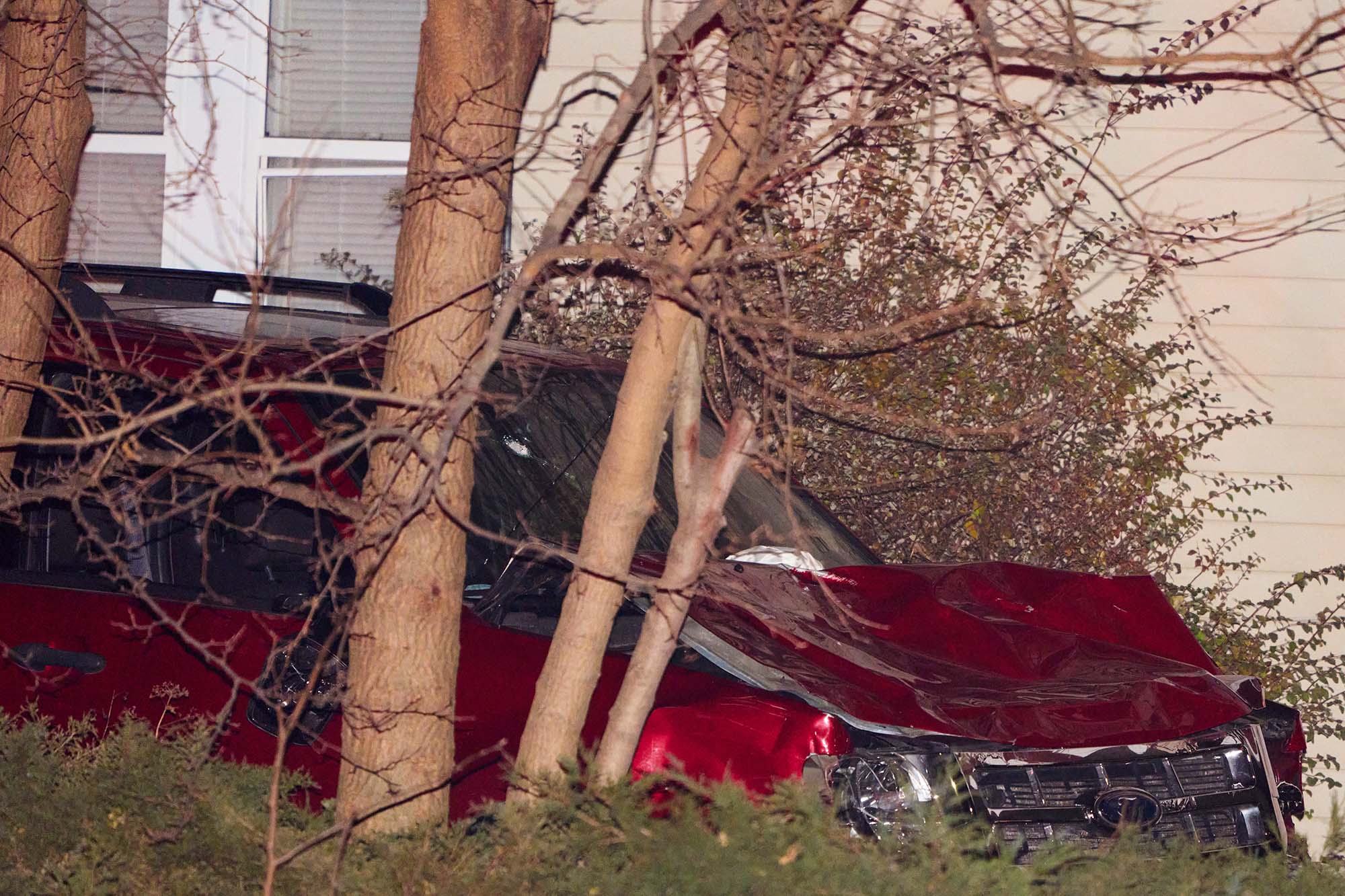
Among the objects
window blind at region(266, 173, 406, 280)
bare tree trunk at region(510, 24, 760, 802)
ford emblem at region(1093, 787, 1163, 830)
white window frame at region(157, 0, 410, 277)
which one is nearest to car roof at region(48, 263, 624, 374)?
bare tree trunk at region(510, 24, 760, 802)

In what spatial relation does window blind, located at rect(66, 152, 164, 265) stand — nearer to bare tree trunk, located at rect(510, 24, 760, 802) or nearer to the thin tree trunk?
bare tree trunk, located at rect(510, 24, 760, 802)

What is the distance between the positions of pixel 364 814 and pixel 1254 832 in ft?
7.50

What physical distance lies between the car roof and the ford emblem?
191cm

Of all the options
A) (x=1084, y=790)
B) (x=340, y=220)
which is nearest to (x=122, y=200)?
(x=340, y=220)

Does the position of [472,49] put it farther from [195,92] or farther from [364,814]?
[195,92]

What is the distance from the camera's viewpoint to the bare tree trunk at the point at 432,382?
338 centimetres

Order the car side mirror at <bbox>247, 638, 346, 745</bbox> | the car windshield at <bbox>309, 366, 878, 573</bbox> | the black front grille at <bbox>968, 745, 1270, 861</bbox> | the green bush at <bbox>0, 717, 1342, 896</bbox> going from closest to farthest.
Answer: the green bush at <bbox>0, 717, 1342, 896</bbox> < the black front grille at <bbox>968, 745, 1270, 861</bbox> < the car side mirror at <bbox>247, 638, 346, 745</bbox> < the car windshield at <bbox>309, 366, 878, 573</bbox>

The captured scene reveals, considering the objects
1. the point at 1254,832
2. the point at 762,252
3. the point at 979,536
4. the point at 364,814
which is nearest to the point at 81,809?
the point at 364,814

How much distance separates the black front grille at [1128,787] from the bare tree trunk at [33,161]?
2919 mm

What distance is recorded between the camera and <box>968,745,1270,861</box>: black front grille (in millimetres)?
3463

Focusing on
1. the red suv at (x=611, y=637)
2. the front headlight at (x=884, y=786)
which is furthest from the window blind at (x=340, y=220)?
the front headlight at (x=884, y=786)

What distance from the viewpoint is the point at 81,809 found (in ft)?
10.6

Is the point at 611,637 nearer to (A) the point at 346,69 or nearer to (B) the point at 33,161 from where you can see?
(B) the point at 33,161

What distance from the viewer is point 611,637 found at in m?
3.93
